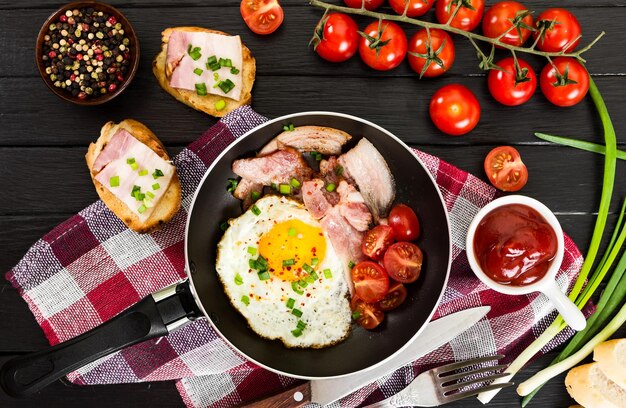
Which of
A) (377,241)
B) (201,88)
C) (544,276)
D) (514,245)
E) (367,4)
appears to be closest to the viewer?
(514,245)

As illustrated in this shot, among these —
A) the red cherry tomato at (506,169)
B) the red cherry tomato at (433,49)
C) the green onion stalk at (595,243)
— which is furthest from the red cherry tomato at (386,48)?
the green onion stalk at (595,243)

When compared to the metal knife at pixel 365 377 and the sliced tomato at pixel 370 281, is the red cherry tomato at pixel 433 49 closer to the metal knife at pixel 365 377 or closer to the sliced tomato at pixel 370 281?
the sliced tomato at pixel 370 281

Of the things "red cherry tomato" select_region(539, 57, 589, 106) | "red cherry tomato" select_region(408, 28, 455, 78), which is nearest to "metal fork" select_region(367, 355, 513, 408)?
"red cherry tomato" select_region(539, 57, 589, 106)

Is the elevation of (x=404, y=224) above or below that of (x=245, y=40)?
below

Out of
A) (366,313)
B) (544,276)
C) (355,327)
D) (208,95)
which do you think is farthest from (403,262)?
(208,95)

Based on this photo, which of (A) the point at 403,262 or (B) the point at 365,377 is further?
(B) the point at 365,377

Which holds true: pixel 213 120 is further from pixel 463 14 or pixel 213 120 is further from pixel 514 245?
pixel 514 245
